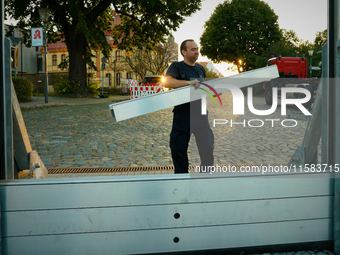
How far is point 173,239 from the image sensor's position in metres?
2.53

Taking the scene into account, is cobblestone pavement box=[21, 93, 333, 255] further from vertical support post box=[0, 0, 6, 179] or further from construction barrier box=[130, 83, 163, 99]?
construction barrier box=[130, 83, 163, 99]

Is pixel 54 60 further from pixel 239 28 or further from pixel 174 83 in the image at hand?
pixel 174 83

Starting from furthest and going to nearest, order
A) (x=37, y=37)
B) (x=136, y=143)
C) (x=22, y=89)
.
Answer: (x=22, y=89) → (x=37, y=37) → (x=136, y=143)

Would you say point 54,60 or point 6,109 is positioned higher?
point 54,60

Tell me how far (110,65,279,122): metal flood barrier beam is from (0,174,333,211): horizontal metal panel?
1.90 ft

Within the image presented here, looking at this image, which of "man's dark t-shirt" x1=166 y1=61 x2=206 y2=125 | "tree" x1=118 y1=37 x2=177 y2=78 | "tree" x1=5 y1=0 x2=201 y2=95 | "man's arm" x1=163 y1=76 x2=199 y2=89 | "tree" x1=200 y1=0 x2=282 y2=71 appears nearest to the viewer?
"man's arm" x1=163 y1=76 x2=199 y2=89

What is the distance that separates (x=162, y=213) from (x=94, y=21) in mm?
24139

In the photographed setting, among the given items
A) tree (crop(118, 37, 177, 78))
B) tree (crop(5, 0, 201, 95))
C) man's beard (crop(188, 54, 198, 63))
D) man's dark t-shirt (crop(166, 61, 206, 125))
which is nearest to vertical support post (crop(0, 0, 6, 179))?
man's dark t-shirt (crop(166, 61, 206, 125))

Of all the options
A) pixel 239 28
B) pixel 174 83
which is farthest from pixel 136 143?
pixel 174 83

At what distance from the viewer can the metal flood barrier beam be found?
2035mm

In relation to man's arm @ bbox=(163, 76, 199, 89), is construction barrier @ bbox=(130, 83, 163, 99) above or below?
above

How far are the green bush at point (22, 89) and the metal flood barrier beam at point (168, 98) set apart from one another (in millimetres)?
17560

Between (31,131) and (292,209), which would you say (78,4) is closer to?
(31,131)

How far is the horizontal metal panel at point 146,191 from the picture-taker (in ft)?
7.75
